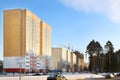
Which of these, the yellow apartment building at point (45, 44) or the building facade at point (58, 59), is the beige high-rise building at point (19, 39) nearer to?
the yellow apartment building at point (45, 44)

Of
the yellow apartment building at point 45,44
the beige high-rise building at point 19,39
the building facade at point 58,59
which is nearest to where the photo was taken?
the beige high-rise building at point 19,39

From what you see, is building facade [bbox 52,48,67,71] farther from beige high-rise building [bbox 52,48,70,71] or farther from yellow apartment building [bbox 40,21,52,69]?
yellow apartment building [bbox 40,21,52,69]

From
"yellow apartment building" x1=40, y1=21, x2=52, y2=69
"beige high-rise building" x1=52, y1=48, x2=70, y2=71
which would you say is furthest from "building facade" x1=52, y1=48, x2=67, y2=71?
"yellow apartment building" x1=40, y1=21, x2=52, y2=69

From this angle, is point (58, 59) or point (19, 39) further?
point (58, 59)

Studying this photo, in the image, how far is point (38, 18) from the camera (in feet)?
525

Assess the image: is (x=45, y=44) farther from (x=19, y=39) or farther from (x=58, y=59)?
(x=19, y=39)

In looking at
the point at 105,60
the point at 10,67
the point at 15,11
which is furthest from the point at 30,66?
the point at 105,60

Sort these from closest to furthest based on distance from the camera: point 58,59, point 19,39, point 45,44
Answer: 1. point 19,39
2. point 45,44
3. point 58,59

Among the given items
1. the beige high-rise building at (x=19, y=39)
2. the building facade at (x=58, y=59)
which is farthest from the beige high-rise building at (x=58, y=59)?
the beige high-rise building at (x=19, y=39)

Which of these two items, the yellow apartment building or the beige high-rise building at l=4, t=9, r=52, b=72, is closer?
the beige high-rise building at l=4, t=9, r=52, b=72

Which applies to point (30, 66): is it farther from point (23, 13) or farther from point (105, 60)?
point (105, 60)

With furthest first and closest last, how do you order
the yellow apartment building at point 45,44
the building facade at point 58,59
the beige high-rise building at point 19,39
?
the building facade at point 58,59 → the yellow apartment building at point 45,44 → the beige high-rise building at point 19,39

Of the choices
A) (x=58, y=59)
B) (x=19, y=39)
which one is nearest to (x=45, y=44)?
(x=58, y=59)

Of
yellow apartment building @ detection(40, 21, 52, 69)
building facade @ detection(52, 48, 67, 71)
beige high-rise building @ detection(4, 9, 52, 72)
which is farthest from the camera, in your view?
building facade @ detection(52, 48, 67, 71)
